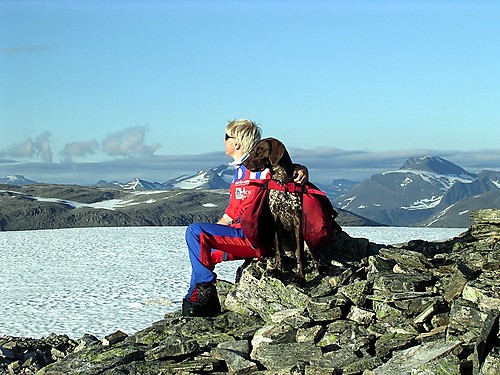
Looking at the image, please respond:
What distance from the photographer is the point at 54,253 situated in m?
25.7

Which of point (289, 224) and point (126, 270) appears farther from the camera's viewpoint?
point (126, 270)

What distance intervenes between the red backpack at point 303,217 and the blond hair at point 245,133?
68cm

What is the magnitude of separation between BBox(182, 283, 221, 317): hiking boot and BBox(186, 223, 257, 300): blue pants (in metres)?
0.12

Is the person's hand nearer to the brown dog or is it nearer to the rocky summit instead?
the brown dog

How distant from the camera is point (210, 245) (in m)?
9.77

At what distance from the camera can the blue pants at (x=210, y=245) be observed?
383 inches

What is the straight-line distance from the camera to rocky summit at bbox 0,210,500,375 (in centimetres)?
748

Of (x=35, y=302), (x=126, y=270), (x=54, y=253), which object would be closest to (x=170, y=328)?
(x=35, y=302)

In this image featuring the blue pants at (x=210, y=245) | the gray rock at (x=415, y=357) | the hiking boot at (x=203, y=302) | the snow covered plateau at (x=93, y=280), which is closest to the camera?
the gray rock at (x=415, y=357)

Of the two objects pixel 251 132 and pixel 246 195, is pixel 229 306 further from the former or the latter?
pixel 251 132

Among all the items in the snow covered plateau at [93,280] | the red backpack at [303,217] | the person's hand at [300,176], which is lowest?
the snow covered plateau at [93,280]

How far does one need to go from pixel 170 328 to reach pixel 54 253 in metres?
17.2

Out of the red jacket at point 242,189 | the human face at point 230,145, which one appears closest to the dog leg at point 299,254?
the red jacket at point 242,189

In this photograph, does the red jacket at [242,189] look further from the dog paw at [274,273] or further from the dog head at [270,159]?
the dog paw at [274,273]
